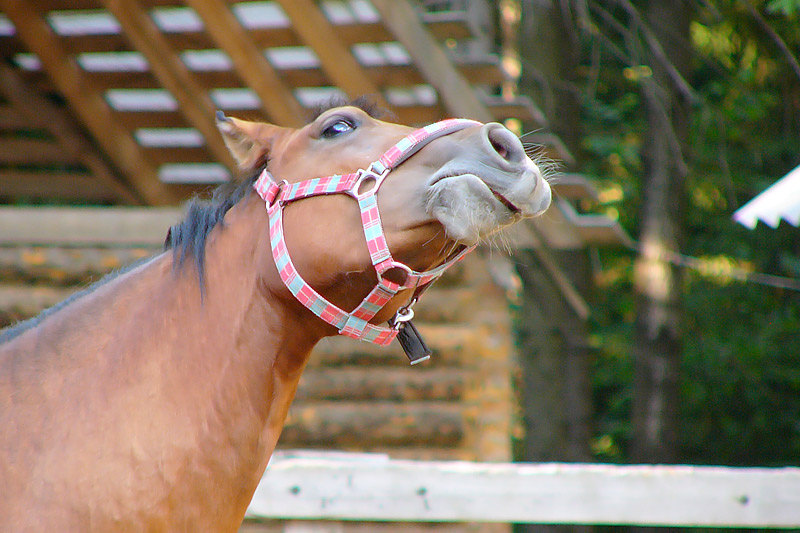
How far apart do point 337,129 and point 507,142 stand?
1.48ft

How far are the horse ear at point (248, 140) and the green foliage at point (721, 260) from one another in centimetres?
588

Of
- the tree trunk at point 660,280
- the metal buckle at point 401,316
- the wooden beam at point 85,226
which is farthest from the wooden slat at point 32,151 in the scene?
the metal buckle at point 401,316

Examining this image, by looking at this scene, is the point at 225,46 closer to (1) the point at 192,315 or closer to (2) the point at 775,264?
(1) the point at 192,315

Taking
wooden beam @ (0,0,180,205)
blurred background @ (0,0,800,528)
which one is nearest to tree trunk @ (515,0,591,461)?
blurred background @ (0,0,800,528)

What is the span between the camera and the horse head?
173 cm

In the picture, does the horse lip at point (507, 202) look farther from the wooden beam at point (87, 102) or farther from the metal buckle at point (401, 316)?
the wooden beam at point (87, 102)

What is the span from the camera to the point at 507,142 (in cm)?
177

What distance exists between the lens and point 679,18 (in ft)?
22.7

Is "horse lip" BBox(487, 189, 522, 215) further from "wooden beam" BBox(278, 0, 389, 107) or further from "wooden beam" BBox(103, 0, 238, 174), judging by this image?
"wooden beam" BBox(103, 0, 238, 174)

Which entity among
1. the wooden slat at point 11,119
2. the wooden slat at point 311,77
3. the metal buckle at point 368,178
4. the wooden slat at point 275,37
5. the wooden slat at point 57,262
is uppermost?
the metal buckle at point 368,178

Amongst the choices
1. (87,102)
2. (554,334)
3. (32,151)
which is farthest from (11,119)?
(554,334)

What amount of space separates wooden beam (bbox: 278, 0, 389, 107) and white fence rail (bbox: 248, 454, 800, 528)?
207cm

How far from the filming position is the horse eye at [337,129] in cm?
197

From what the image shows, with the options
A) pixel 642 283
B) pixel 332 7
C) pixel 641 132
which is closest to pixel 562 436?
pixel 642 283
